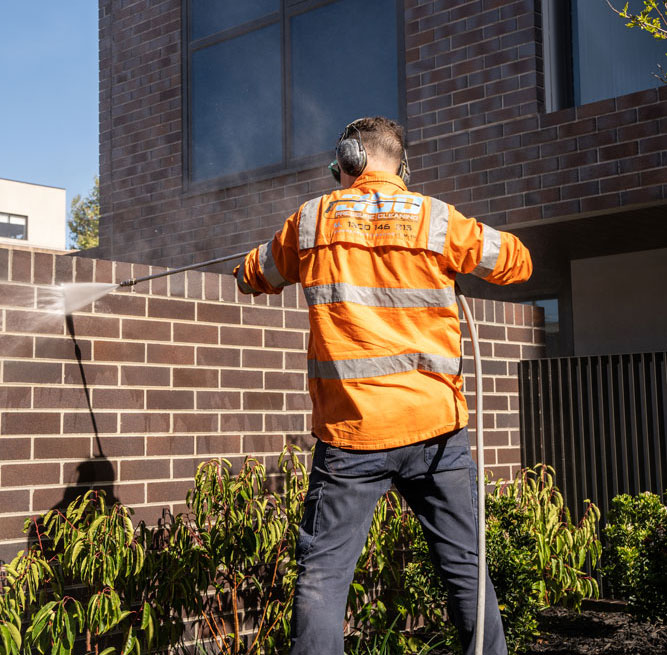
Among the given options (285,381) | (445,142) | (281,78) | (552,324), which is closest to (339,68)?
(281,78)

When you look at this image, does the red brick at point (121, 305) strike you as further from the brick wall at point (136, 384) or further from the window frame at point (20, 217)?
the window frame at point (20, 217)

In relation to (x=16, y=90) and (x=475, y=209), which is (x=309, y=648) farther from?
(x=16, y=90)

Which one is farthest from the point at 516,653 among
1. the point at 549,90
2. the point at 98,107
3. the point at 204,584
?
the point at 98,107

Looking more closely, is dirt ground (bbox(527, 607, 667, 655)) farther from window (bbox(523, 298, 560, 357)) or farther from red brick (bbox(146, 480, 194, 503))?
window (bbox(523, 298, 560, 357))

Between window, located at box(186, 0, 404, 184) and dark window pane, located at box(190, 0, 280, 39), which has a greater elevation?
dark window pane, located at box(190, 0, 280, 39)

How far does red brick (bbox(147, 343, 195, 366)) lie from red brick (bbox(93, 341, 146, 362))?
45 millimetres

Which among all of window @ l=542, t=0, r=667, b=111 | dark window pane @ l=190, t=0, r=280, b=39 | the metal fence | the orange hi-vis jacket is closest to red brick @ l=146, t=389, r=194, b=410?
the orange hi-vis jacket

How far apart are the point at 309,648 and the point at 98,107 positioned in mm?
8933

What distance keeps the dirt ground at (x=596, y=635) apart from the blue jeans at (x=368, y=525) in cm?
175

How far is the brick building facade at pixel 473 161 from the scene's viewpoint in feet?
23.6

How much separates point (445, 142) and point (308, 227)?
16.9ft

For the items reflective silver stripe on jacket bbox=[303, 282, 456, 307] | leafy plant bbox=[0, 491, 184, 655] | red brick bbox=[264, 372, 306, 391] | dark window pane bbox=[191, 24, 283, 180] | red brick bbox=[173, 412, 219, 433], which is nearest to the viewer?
reflective silver stripe on jacket bbox=[303, 282, 456, 307]

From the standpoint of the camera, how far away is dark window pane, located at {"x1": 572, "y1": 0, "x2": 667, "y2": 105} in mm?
7703

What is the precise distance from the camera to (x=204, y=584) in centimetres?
391
